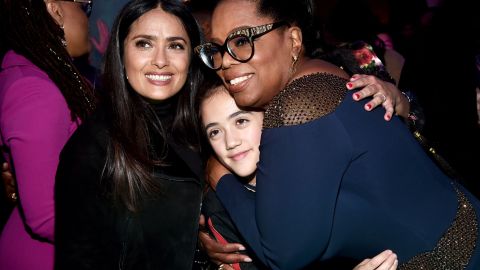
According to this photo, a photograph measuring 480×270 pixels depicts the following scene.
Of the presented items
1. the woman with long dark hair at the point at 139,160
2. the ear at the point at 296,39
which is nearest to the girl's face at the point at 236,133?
the woman with long dark hair at the point at 139,160

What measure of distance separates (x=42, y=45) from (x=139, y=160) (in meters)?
0.83

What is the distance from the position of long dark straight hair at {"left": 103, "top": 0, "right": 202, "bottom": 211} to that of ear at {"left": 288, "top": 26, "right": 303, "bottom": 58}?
0.68m

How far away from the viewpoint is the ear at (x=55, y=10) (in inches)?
98.1

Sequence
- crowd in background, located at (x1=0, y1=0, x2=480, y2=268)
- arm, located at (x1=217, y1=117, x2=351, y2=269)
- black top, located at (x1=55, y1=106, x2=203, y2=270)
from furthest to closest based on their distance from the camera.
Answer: crowd in background, located at (x1=0, y1=0, x2=480, y2=268)
black top, located at (x1=55, y1=106, x2=203, y2=270)
arm, located at (x1=217, y1=117, x2=351, y2=269)

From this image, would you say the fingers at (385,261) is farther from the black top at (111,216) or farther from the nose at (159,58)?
the nose at (159,58)

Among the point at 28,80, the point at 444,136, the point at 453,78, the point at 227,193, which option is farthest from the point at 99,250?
the point at 453,78

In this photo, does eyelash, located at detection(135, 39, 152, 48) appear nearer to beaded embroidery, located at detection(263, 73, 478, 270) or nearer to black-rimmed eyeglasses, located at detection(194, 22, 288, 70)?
black-rimmed eyeglasses, located at detection(194, 22, 288, 70)

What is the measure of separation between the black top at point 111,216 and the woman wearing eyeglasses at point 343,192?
0.43 m

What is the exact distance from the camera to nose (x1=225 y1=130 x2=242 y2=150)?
2.49m

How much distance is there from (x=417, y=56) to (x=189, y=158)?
2.12m

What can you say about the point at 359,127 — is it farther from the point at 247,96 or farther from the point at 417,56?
the point at 417,56

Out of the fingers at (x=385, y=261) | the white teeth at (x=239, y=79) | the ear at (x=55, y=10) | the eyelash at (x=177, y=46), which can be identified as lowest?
the fingers at (x=385, y=261)

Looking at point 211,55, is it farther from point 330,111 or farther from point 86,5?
point 86,5

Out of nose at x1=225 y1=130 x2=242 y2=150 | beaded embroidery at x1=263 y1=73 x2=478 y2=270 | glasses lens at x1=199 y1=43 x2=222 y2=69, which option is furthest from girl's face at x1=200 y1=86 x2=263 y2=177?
beaded embroidery at x1=263 y1=73 x2=478 y2=270
